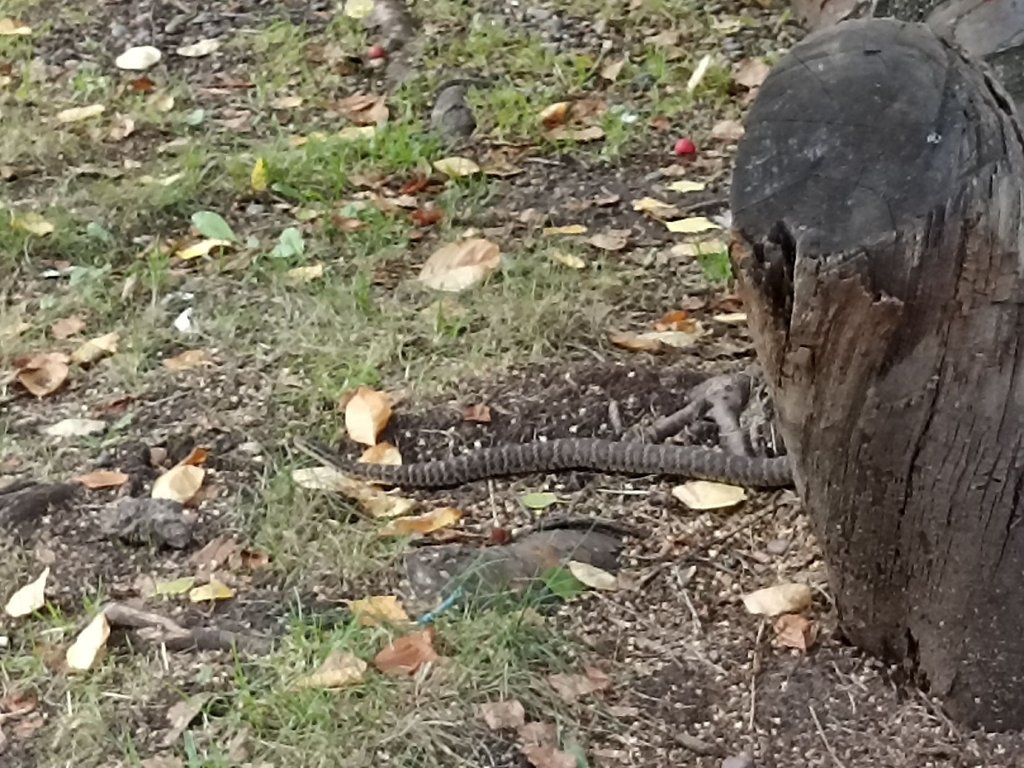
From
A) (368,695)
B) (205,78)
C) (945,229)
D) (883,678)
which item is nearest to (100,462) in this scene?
(368,695)

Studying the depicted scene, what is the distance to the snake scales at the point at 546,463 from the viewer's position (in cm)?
337

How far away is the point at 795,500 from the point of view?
3.23 meters

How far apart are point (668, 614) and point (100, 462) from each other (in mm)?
1449

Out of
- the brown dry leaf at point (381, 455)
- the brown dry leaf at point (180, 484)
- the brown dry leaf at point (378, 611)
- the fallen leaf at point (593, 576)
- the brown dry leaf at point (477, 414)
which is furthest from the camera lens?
the brown dry leaf at point (477, 414)

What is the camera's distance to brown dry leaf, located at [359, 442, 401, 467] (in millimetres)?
3471

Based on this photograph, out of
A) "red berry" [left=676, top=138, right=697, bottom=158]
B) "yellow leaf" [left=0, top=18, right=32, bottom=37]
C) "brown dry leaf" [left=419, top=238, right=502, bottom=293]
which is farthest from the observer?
"yellow leaf" [left=0, top=18, right=32, bottom=37]

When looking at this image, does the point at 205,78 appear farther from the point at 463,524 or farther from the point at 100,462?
the point at 463,524

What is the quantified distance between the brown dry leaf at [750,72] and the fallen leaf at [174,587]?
10.5 ft

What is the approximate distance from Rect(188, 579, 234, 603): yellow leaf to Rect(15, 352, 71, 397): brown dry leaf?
1.07 m

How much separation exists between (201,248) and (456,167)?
0.91 meters

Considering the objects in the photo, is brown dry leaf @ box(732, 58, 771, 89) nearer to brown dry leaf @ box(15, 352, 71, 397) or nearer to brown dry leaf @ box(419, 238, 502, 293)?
brown dry leaf @ box(419, 238, 502, 293)

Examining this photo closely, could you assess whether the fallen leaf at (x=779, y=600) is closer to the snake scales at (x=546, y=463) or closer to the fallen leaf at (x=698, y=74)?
the snake scales at (x=546, y=463)

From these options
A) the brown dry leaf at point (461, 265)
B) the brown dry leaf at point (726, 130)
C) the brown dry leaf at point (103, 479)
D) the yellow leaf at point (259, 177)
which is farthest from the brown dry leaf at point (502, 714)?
the brown dry leaf at point (726, 130)

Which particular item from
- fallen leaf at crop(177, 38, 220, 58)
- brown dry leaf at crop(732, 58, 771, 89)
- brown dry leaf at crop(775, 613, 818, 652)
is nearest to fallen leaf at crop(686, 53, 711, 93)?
brown dry leaf at crop(732, 58, 771, 89)
